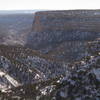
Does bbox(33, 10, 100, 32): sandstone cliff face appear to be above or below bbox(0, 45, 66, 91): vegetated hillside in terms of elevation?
above

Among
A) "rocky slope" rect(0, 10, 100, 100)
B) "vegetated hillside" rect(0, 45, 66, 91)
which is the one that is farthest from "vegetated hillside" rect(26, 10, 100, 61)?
"vegetated hillside" rect(0, 45, 66, 91)

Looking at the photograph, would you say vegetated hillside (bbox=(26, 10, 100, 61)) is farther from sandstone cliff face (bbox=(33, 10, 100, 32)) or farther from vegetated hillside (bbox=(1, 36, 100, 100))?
vegetated hillside (bbox=(1, 36, 100, 100))

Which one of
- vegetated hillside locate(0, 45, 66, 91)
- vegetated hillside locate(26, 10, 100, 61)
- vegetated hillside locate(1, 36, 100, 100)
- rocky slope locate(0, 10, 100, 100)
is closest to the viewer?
vegetated hillside locate(1, 36, 100, 100)

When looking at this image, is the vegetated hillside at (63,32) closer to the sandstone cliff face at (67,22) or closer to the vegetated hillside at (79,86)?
the sandstone cliff face at (67,22)

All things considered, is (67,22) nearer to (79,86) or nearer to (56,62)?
(56,62)

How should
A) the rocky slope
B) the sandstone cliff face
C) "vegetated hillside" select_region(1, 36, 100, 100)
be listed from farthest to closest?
the sandstone cliff face < the rocky slope < "vegetated hillside" select_region(1, 36, 100, 100)

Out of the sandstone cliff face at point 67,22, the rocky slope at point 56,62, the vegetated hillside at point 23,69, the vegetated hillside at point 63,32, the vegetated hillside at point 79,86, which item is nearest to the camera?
the vegetated hillside at point 79,86

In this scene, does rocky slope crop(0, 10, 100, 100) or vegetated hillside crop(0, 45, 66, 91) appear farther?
vegetated hillside crop(0, 45, 66, 91)

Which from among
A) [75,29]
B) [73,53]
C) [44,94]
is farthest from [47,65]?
[75,29]

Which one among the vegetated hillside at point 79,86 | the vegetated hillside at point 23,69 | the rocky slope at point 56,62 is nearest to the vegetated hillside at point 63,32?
the rocky slope at point 56,62
